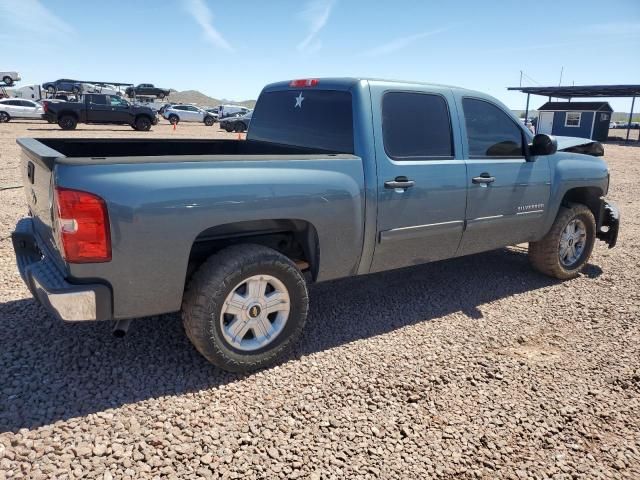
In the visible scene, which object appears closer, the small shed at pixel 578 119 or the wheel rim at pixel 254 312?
the wheel rim at pixel 254 312

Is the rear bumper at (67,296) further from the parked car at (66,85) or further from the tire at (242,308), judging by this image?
the parked car at (66,85)

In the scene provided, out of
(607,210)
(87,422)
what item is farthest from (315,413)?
(607,210)

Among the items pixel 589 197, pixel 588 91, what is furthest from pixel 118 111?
pixel 588 91

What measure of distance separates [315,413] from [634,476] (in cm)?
170

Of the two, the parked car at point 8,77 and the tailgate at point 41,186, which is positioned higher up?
the parked car at point 8,77

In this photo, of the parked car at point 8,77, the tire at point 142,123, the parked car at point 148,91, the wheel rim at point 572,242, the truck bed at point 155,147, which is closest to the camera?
the truck bed at point 155,147

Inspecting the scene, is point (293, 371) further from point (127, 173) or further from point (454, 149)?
point (454, 149)

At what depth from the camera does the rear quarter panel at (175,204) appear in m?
2.65

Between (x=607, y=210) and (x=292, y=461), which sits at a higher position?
(x=607, y=210)

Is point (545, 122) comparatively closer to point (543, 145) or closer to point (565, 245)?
point (565, 245)

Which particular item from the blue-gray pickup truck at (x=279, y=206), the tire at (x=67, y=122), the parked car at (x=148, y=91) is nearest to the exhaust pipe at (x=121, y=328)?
the blue-gray pickup truck at (x=279, y=206)

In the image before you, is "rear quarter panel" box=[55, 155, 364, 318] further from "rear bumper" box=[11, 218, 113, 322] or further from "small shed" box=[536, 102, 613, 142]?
"small shed" box=[536, 102, 613, 142]

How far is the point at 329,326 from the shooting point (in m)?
4.11

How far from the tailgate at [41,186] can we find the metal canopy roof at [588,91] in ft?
139
